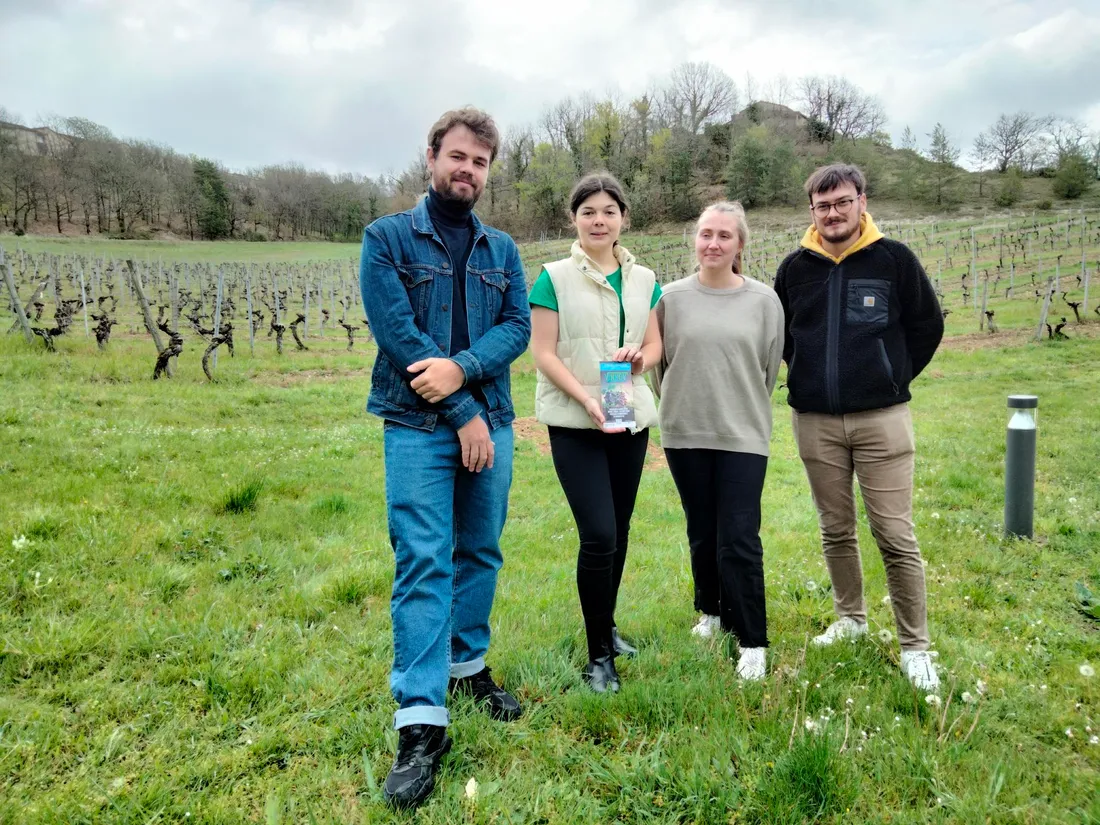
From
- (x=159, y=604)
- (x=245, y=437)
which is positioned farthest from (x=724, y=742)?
(x=245, y=437)

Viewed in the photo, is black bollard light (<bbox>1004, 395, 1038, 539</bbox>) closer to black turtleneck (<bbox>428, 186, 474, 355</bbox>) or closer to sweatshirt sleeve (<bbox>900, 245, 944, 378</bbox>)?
sweatshirt sleeve (<bbox>900, 245, 944, 378</bbox>)

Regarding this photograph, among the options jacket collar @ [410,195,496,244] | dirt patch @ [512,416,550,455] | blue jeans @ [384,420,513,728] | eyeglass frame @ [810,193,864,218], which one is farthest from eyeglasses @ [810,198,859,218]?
dirt patch @ [512,416,550,455]

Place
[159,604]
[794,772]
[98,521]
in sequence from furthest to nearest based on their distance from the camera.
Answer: [98,521], [159,604], [794,772]

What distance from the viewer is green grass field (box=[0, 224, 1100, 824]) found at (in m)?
2.02

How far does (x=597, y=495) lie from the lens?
266cm

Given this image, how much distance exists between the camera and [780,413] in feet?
37.4

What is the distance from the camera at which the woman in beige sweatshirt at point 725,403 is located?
2.80 meters

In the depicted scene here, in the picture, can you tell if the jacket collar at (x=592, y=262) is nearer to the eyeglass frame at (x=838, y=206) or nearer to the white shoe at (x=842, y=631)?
the eyeglass frame at (x=838, y=206)

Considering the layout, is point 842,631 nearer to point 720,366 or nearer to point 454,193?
point 720,366

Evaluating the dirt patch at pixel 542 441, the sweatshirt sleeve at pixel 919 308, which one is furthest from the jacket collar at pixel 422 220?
the dirt patch at pixel 542 441

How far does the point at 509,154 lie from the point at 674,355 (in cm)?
8010

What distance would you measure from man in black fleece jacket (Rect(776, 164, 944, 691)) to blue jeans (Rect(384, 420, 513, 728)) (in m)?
1.55

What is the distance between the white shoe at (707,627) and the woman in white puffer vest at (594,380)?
0.54 meters

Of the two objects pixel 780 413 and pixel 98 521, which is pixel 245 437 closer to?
pixel 98 521
